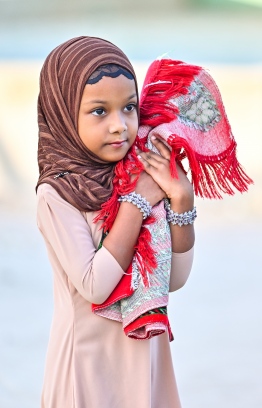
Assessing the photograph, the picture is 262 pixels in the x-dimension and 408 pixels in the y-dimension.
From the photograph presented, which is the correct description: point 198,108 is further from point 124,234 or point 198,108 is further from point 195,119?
point 124,234

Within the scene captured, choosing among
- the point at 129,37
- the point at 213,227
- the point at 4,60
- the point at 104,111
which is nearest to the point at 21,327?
the point at 213,227

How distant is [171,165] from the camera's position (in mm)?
2137

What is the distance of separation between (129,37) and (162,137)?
28.2ft

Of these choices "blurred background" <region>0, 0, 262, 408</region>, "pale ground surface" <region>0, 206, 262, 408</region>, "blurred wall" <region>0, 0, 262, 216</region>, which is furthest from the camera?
"blurred wall" <region>0, 0, 262, 216</region>

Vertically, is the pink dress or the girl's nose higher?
the girl's nose

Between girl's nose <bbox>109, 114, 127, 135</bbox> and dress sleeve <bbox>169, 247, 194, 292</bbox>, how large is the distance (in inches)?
12.7

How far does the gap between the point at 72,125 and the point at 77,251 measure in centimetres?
28

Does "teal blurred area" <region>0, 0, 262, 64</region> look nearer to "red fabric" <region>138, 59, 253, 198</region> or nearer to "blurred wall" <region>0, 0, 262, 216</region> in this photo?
"blurred wall" <region>0, 0, 262, 216</region>

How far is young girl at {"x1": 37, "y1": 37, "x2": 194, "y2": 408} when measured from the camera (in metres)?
2.05

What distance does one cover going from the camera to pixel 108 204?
2084 millimetres

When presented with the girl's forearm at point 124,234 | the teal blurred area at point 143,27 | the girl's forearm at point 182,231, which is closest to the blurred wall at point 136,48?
the teal blurred area at point 143,27

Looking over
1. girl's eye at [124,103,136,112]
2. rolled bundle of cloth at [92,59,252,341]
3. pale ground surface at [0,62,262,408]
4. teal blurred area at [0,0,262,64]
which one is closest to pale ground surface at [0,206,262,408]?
pale ground surface at [0,62,262,408]

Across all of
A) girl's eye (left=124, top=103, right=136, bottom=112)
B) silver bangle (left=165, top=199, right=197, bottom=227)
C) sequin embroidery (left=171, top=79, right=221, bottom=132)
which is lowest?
silver bangle (left=165, top=199, right=197, bottom=227)

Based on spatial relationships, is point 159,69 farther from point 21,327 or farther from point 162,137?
point 21,327
